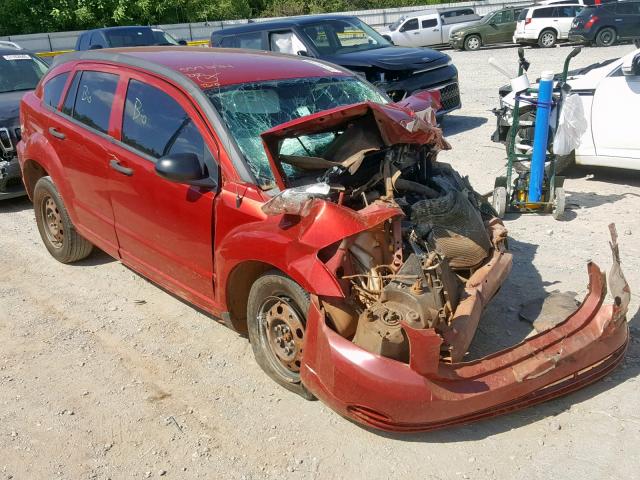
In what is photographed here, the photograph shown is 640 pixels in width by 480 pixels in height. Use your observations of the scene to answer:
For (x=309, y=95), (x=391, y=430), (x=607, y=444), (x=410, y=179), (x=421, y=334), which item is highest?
(x=309, y=95)

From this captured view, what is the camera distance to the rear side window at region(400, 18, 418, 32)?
25.3 metres

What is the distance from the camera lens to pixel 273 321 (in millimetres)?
3570

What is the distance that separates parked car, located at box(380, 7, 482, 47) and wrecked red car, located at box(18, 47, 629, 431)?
71.1ft

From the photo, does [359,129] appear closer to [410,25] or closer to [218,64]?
[218,64]

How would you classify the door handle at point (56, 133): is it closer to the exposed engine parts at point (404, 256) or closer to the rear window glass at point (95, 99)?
the rear window glass at point (95, 99)

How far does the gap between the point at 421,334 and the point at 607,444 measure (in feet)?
3.87

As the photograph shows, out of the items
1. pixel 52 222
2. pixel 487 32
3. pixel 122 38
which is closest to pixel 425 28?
pixel 487 32

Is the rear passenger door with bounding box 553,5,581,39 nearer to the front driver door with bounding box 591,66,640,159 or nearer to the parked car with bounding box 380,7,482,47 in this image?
the parked car with bounding box 380,7,482,47

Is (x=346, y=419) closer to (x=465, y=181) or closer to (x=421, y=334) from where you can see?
(x=421, y=334)

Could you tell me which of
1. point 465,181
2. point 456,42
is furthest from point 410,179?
point 456,42

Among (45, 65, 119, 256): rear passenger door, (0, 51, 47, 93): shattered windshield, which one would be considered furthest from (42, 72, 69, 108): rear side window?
(0, 51, 47, 93): shattered windshield

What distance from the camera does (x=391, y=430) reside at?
3041mm

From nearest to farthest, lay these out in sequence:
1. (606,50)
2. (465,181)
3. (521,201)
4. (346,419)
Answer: (346,419), (465,181), (521,201), (606,50)

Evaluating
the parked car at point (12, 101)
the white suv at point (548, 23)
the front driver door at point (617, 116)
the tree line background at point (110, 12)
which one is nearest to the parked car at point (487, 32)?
the white suv at point (548, 23)
